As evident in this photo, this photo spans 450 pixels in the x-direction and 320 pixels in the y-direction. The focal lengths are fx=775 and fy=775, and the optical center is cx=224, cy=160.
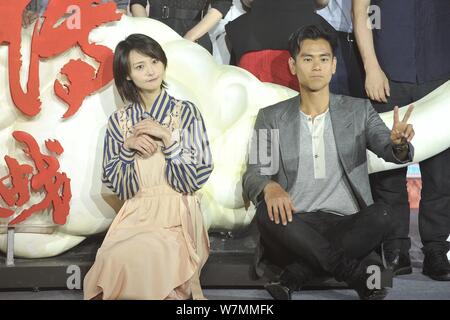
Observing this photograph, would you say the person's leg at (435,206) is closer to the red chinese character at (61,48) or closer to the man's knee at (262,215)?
the man's knee at (262,215)

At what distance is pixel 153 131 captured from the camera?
7.73 ft

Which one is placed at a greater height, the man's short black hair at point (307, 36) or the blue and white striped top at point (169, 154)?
the man's short black hair at point (307, 36)

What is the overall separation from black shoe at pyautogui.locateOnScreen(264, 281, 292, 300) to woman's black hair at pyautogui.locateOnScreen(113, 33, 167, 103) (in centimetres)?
72

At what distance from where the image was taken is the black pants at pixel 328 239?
2.32 metres

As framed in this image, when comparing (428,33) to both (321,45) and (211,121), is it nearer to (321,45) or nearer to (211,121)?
(321,45)

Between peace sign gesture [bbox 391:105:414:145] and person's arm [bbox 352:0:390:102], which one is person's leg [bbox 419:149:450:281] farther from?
peace sign gesture [bbox 391:105:414:145]

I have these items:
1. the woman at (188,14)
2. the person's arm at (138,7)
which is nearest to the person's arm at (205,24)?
the woman at (188,14)

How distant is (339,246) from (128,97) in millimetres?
816

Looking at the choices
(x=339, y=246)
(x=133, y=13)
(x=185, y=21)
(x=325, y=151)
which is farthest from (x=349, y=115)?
(x=133, y=13)

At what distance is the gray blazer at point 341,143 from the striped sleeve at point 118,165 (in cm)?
37

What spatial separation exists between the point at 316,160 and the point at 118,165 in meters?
0.64

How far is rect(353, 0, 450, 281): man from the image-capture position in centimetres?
271
